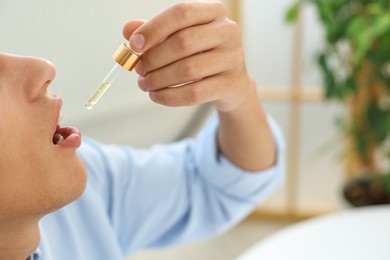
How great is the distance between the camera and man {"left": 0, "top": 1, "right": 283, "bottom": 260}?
1.93ft

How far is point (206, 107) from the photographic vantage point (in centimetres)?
179

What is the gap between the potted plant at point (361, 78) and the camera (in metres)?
1.56

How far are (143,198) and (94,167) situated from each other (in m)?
0.11

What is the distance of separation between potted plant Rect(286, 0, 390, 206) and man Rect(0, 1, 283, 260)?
2.40 feet

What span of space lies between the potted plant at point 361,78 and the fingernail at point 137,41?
1046 millimetres

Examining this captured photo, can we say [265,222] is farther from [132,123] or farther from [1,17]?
[1,17]

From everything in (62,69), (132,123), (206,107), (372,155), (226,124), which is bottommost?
(372,155)

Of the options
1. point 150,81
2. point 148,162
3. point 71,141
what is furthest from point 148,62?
point 148,162

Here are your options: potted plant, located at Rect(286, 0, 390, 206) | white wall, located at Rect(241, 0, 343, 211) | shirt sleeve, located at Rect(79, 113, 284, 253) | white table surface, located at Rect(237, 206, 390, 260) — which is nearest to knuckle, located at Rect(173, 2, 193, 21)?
shirt sleeve, located at Rect(79, 113, 284, 253)

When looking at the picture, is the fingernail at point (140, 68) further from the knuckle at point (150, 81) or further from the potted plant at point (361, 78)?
the potted plant at point (361, 78)

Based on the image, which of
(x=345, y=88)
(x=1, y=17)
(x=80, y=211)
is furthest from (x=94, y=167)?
(x=345, y=88)

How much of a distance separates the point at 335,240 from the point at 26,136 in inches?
26.9

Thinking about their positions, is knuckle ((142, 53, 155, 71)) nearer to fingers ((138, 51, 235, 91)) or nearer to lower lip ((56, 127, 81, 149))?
fingers ((138, 51, 235, 91))

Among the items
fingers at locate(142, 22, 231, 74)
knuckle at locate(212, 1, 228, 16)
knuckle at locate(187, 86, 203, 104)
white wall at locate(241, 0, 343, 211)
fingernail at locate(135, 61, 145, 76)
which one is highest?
knuckle at locate(212, 1, 228, 16)
